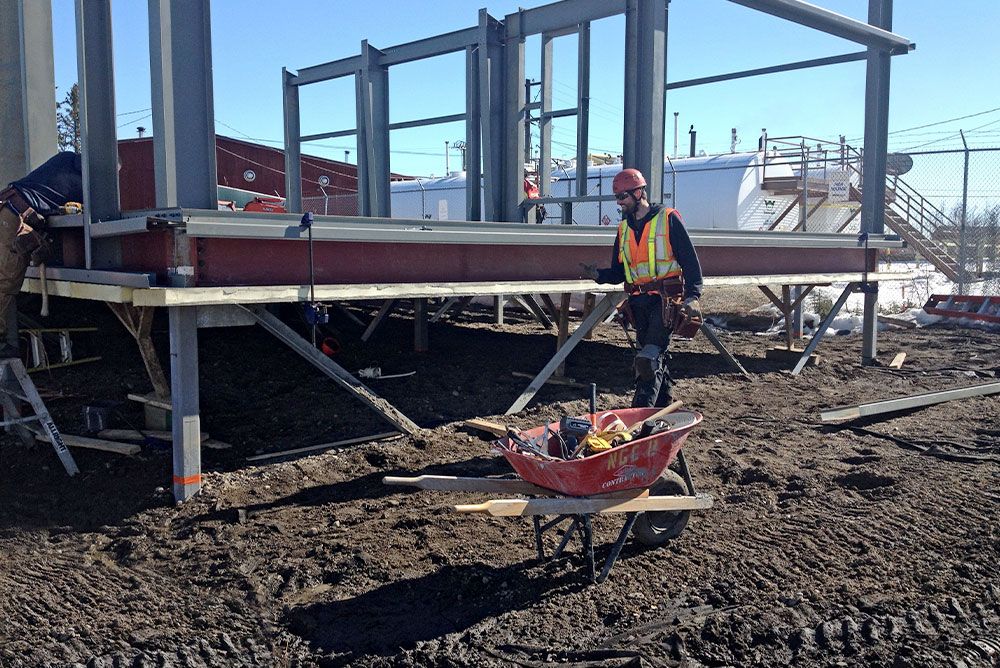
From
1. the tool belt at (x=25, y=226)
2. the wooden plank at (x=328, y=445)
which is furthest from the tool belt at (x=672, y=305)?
the tool belt at (x=25, y=226)

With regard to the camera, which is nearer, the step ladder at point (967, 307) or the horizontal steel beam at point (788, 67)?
the horizontal steel beam at point (788, 67)

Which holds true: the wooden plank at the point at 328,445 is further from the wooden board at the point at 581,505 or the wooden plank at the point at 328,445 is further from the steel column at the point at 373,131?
the steel column at the point at 373,131

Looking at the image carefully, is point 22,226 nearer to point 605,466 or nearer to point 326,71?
point 605,466

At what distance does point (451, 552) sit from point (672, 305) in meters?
2.45

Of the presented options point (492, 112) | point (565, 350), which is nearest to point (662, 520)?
point (565, 350)

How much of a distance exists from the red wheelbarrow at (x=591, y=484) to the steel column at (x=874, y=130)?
7.64 m

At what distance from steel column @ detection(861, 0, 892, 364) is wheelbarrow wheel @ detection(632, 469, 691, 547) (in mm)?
7407

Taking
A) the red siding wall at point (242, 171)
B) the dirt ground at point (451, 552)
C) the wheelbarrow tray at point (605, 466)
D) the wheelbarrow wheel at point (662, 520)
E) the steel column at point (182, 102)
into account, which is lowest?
the dirt ground at point (451, 552)

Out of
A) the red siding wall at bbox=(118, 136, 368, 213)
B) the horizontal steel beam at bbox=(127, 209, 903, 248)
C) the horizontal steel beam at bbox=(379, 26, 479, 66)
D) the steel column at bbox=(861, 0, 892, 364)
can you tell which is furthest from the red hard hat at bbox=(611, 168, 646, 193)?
the red siding wall at bbox=(118, 136, 368, 213)

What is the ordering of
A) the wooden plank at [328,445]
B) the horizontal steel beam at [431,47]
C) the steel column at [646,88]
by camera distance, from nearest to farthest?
the wooden plank at [328,445] → the steel column at [646,88] → the horizontal steel beam at [431,47]

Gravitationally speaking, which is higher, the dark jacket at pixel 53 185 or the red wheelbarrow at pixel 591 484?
the dark jacket at pixel 53 185

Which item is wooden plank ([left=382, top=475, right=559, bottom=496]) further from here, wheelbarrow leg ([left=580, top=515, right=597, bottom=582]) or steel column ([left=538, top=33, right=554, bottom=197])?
steel column ([left=538, top=33, right=554, bottom=197])

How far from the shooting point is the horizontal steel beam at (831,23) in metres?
9.23

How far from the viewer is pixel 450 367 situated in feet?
30.7
